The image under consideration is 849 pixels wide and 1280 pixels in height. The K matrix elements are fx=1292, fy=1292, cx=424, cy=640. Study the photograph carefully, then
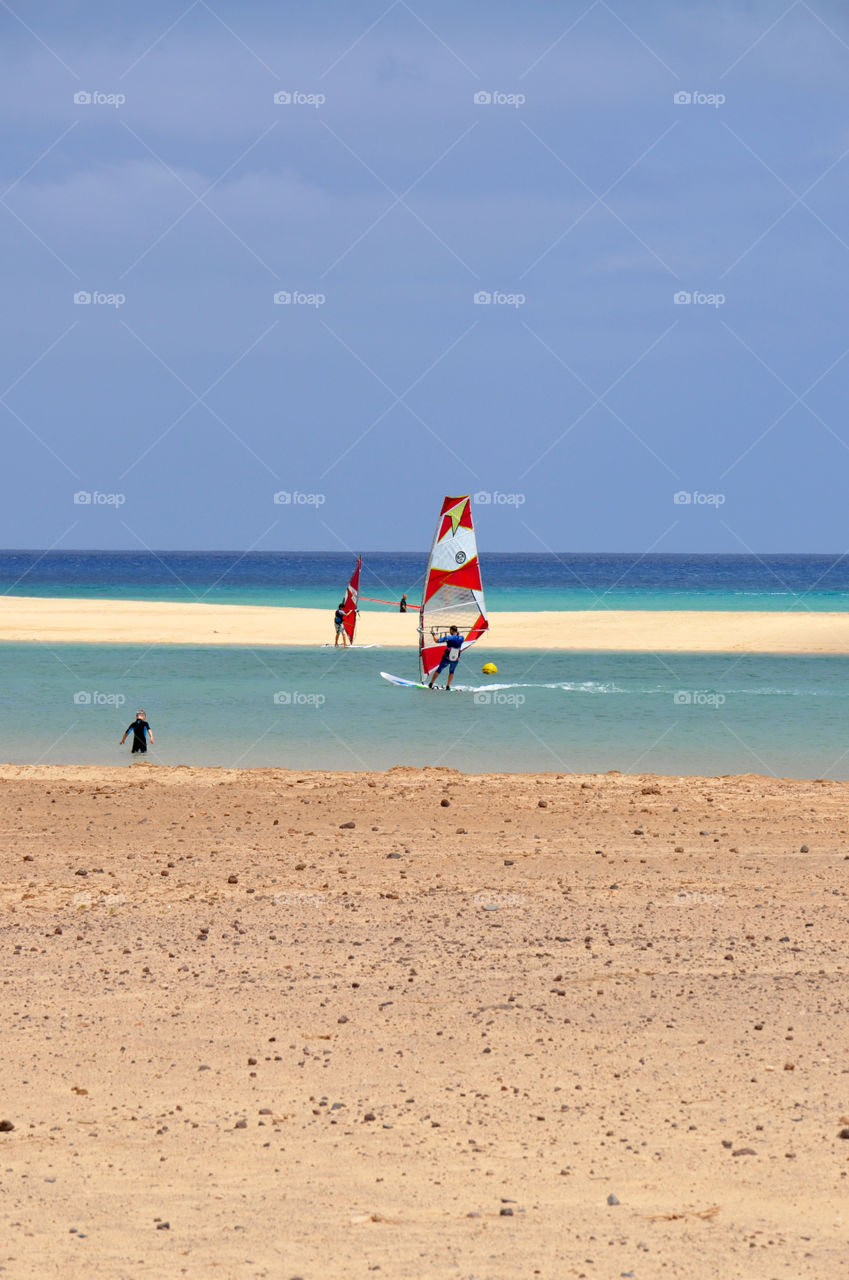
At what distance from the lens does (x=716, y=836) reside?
1248 centimetres

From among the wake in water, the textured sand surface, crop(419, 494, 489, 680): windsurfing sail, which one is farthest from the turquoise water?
the textured sand surface

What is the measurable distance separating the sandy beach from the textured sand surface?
34.6 metres

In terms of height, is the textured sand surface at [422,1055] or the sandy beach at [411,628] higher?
the sandy beach at [411,628]

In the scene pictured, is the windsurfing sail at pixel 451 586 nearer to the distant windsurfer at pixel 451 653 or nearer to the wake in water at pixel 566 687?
the distant windsurfer at pixel 451 653

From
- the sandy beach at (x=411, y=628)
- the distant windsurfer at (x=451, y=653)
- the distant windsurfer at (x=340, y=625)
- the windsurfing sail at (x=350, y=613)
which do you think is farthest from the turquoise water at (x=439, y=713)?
the sandy beach at (x=411, y=628)

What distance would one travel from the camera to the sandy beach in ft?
155

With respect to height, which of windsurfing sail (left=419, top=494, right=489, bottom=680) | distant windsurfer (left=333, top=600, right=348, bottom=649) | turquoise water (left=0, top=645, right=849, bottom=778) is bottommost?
turquoise water (left=0, top=645, right=849, bottom=778)

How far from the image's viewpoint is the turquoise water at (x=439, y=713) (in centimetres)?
1936

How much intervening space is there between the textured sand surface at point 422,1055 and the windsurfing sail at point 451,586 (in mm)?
17686

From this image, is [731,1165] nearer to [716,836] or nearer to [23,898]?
[23,898]

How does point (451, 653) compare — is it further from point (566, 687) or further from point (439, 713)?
point (439, 713)

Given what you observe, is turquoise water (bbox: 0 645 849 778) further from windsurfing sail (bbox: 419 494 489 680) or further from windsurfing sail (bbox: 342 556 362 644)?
windsurfing sail (bbox: 342 556 362 644)

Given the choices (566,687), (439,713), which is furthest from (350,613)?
(439,713)

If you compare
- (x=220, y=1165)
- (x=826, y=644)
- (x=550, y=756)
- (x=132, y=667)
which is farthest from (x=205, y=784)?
(x=826, y=644)
